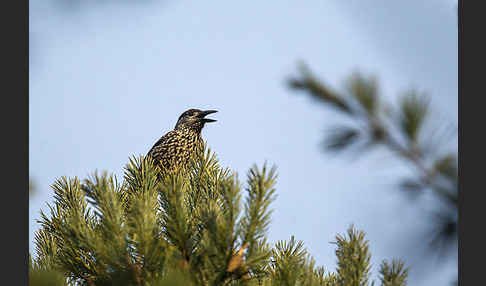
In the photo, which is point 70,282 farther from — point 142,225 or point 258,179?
point 258,179

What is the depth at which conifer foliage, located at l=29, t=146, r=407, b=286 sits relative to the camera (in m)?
2.41

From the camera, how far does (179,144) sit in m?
6.12

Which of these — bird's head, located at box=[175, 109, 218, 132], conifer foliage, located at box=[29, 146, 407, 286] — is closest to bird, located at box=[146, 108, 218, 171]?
bird's head, located at box=[175, 109, 218, 132]

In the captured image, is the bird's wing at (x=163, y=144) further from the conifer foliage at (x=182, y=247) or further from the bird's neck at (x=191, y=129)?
the conifer foliage at (x=182, y=247)

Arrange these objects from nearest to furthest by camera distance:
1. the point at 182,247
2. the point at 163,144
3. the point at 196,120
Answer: the point at 182,247 → the point at 163,144 → the point at 196,120

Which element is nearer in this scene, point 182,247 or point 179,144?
point 182,247

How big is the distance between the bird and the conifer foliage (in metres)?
2.62

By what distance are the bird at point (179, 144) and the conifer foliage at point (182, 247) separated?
2.62 metres

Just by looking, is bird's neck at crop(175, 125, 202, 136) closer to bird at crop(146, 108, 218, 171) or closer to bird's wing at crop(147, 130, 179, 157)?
bird at crop(146, 108, 218, 171)

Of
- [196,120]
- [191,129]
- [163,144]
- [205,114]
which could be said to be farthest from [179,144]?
[205,114]

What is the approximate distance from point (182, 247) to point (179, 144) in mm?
3607

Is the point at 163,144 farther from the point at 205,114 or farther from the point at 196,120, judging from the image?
the point at 205,114
